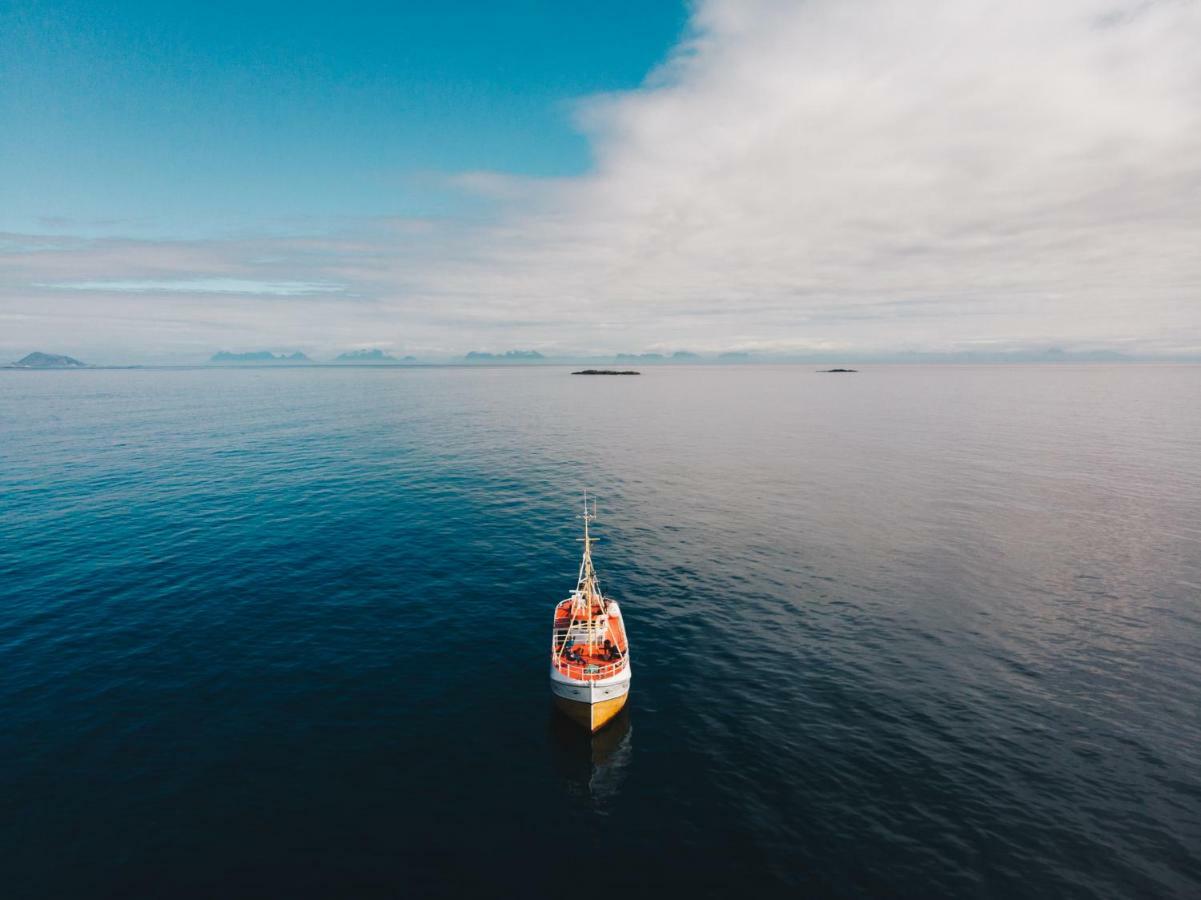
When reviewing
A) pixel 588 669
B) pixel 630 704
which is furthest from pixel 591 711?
pixel 630 704

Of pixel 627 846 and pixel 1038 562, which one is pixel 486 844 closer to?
pixel 627 846

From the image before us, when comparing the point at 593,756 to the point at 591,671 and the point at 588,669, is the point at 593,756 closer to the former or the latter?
the point at 591,671

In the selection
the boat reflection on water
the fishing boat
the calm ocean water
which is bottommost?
the boat reflection on water

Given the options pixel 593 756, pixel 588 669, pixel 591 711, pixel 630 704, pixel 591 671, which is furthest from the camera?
pixel 630 704

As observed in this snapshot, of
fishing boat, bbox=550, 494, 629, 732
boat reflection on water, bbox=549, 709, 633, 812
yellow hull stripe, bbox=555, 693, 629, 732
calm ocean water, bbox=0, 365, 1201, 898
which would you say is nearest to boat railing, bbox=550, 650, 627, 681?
fishing boat, bbox=550, 494, 629, 732

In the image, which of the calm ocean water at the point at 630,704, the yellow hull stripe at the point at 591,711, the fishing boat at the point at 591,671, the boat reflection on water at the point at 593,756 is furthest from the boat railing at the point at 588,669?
the calm ocean water at the point at 630,704

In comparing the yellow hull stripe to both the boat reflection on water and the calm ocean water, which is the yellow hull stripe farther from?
the calm ocean water

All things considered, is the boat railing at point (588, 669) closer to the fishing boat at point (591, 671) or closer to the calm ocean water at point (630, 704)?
the fishing boat at point (591, 671)
